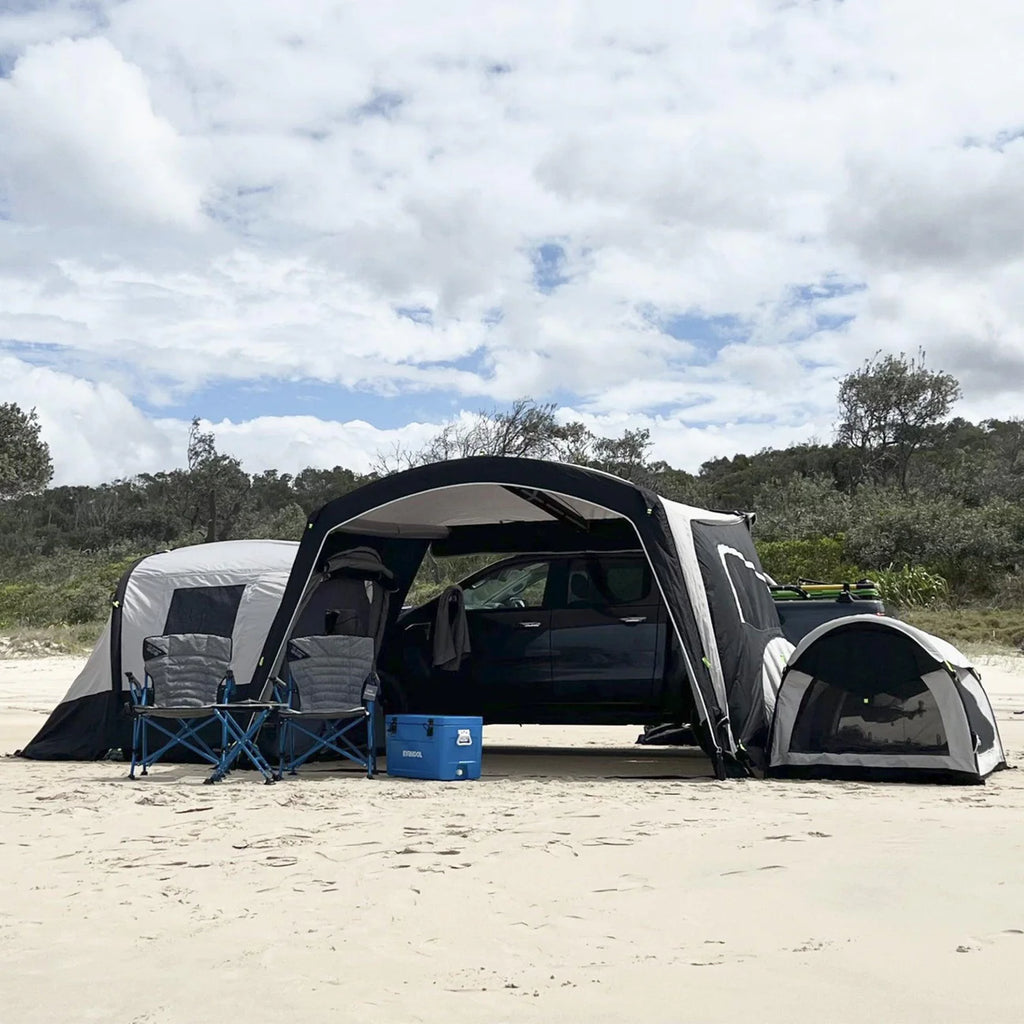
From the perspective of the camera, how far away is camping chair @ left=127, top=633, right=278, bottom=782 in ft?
27.8

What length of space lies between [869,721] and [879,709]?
0.10 metres

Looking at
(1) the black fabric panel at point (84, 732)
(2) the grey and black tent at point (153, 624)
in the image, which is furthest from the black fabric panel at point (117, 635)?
(1) the black fabric panel at point (84, 732)

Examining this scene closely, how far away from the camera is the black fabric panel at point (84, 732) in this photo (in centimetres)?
973

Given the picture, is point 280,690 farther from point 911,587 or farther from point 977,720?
point 911,587

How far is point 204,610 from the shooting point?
9.73 meters

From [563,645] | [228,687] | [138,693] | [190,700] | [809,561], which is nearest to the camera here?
[228,687]

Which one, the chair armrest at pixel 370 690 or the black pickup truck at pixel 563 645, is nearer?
the chair armrest at pixel 370 690

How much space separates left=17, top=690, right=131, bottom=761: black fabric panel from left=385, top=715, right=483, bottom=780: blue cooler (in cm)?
238

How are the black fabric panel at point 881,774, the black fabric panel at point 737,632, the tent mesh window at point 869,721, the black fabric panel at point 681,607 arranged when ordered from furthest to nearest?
the black fabric panel at point 737,632, the black fabric panel at point 681,607, the tent mesh window at point 869,721, the black fabric panel at point 881,774

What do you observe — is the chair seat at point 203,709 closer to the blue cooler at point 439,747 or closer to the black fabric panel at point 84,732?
the blue cooler at point 439,747

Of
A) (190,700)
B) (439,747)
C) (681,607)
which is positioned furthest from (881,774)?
(190,700)

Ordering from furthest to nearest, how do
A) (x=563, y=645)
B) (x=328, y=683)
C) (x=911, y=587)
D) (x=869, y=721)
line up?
(x=911, y=587), (x=563, y=645), (x=328, y=683), (x=869, y=721)

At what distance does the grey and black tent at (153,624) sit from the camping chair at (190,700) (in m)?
0.23

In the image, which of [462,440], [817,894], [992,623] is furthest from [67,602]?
[817,894]
